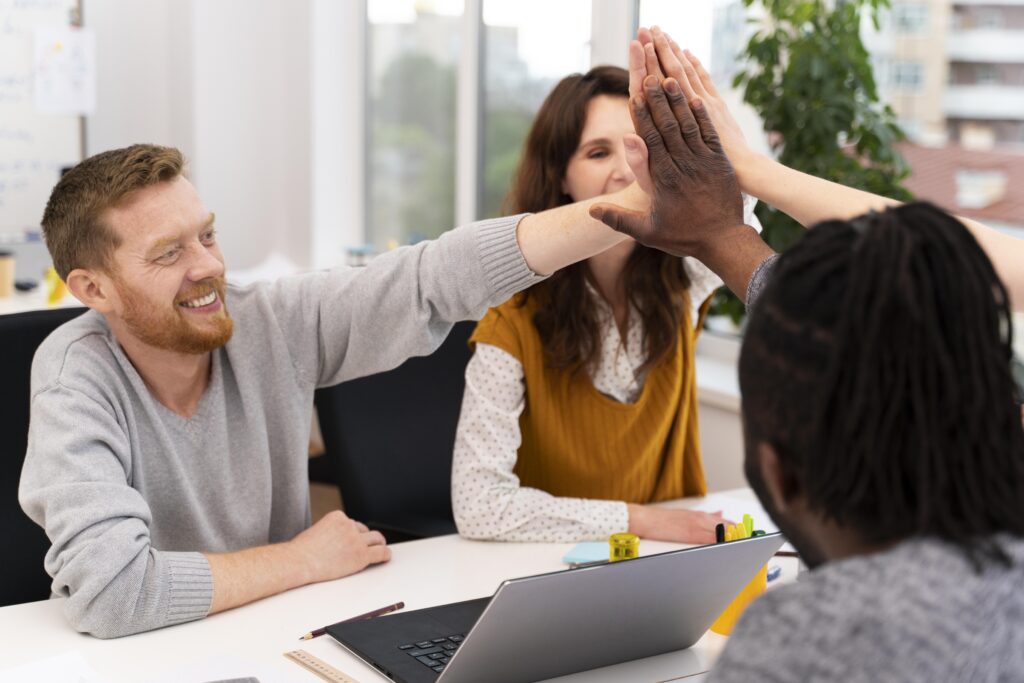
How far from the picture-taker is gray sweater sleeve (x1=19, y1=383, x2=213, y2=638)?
1.36m

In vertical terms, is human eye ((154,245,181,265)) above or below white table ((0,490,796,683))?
above

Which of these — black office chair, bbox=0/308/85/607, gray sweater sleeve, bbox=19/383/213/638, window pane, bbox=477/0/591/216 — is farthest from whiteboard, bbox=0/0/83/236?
gray sweater sleeve, bbox=19/383/213/638

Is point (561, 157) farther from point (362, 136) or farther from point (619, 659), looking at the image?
point (362, 136)

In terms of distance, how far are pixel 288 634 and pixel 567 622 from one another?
393mm

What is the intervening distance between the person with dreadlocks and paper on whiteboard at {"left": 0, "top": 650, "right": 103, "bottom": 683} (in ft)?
2.77

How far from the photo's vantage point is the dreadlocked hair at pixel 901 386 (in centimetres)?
67

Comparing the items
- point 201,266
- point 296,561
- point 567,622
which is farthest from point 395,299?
point 567,622

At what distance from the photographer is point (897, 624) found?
0.66 m

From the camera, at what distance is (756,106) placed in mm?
2709

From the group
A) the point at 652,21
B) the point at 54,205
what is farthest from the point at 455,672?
the point at 652,21

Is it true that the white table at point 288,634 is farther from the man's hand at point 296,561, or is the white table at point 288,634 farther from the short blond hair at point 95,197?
the short blond hair at point 95,197

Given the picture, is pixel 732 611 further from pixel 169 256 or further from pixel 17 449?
pixel 17 449

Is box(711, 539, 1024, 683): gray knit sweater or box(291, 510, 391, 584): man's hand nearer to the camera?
box(711, 539, 1024, 683): gray knit sweater

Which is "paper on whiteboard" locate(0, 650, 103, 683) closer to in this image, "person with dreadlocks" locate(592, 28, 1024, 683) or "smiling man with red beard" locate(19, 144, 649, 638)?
"smiling man with red beard" locate(19, 144, 649, 638)
